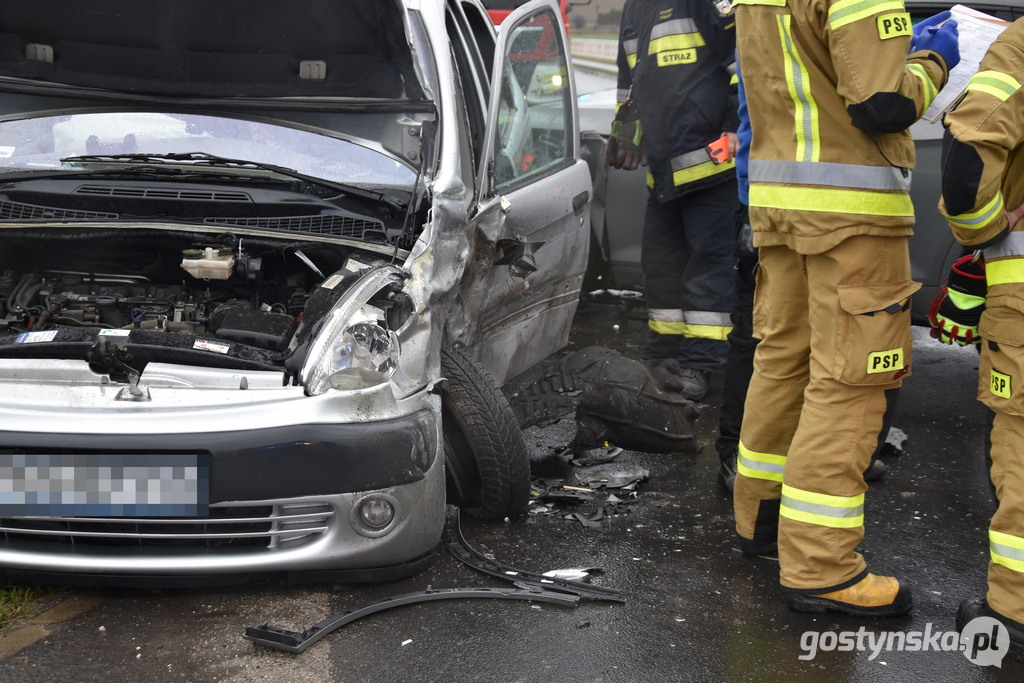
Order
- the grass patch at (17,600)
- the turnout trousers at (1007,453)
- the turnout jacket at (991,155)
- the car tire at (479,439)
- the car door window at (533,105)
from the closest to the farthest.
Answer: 1. the turnout jacket at (991,155)
2. the turnout trousers at (1007,453)
3. the grass patch at (17,600)
4. the car tire at (479,439)
5. the car door window at (533,105)

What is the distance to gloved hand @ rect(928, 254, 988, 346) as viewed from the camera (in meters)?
2.55

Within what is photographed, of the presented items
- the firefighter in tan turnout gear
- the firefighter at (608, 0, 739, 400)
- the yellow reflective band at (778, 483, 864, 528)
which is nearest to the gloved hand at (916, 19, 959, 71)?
the firefighter in tan turnout gear

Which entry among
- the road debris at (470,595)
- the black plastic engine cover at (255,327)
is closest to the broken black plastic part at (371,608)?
the road debris at (470,595)

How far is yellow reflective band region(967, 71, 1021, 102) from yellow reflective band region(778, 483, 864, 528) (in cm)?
111

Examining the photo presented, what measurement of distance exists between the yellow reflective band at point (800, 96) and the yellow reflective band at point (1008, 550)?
1.13m

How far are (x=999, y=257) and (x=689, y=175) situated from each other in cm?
202

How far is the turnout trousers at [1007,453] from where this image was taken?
2355 mm

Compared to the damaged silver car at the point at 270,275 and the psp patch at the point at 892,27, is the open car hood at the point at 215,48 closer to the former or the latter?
the damaged silver car at the point at 270,275

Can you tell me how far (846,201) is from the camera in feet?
8.01

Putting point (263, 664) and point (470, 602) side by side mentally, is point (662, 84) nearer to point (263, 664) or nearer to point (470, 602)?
point (470, 602)

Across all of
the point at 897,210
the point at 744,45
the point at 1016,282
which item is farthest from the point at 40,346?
the point at 1016,282

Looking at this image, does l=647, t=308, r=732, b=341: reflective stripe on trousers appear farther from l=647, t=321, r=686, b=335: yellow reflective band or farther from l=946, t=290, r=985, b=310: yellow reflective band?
l=946, t=290, r=985, b=310: yellow reflective band

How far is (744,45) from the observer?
8.51 ft

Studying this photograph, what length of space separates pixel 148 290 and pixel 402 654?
4.65 ft
